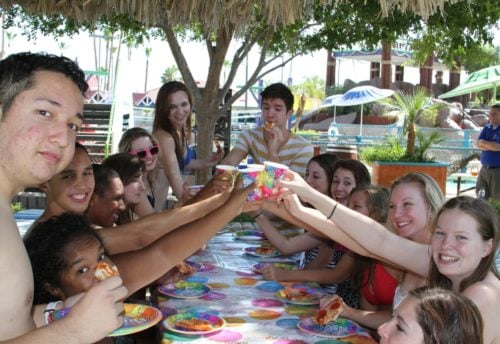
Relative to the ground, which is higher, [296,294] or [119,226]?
[119,226]

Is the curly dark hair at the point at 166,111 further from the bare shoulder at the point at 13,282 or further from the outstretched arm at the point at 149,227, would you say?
the bare shoulder at the point at 13,282

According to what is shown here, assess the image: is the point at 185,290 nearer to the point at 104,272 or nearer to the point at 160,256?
the point at 160,256

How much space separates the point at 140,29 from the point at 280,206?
5.31 metres

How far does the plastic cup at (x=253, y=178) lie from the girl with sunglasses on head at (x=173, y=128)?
2.04m

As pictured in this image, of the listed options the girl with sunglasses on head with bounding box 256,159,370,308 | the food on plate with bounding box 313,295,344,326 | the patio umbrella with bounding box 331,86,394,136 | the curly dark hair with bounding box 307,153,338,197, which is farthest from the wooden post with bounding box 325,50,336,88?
the food on plate with bounding box 313,295,344,326

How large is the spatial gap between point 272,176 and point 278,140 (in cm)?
191

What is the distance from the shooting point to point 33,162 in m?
1.43

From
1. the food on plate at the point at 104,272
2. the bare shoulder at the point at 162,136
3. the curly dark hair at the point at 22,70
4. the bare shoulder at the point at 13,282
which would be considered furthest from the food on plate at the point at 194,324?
the bare shoulder at the point at 162,136

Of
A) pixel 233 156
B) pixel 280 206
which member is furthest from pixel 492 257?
pixel 233 156

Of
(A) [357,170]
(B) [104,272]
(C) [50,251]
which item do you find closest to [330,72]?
(A) [357,170]

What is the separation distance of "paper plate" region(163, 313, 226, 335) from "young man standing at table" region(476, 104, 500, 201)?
762 centimetres

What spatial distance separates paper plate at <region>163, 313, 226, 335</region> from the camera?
2.36 metres

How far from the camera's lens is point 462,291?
214 cm

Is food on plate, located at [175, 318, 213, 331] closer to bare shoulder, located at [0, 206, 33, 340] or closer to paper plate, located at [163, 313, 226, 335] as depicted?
paper plate, located at [163, 313, 226, 335]
